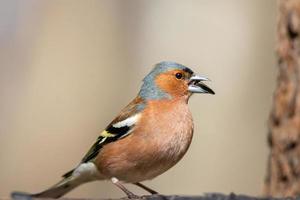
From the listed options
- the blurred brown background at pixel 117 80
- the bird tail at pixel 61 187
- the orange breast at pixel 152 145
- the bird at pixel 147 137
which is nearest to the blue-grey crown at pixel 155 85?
the bird at pixel 147 137

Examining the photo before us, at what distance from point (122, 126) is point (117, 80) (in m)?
9.18

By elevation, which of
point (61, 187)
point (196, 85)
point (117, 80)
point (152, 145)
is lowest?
point (117, 80)

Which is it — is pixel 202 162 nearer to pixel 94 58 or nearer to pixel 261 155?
pixel 261 155

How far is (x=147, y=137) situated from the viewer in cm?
678

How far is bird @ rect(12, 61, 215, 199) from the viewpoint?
674 cm

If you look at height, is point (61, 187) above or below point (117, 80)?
above

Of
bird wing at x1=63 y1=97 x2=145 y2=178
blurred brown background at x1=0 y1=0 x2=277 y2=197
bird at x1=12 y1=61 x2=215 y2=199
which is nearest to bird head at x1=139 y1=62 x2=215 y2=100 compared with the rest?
bird at x1=12 y1=61 x2=215 y2=199

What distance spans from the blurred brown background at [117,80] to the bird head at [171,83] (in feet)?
23.1

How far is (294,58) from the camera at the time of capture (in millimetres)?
8250

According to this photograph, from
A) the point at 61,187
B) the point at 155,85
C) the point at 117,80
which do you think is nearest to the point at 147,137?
the point at 155,85

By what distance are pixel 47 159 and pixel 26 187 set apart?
739mm

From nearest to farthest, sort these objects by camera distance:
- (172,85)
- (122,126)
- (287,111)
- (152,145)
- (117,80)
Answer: (152,145)
(122,126)
(172,85)
(287,111)
(117,80)

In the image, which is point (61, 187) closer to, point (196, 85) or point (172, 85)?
point (172, 85)

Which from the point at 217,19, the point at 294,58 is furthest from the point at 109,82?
the point at 294,58
